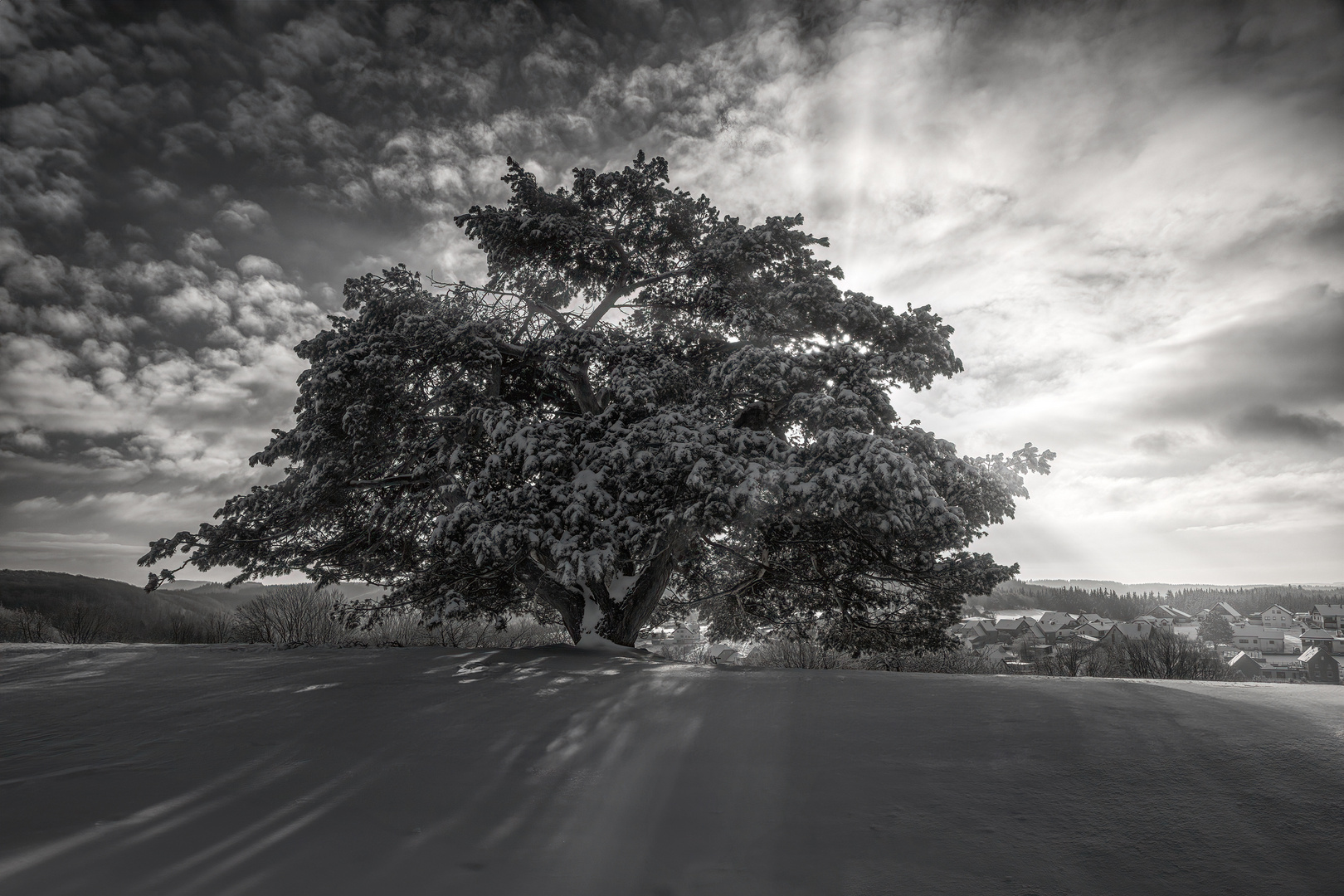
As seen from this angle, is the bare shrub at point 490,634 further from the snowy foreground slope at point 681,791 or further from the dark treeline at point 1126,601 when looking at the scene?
the dark treeline at point 1126,601

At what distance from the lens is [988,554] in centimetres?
955

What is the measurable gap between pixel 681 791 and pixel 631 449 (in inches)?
207

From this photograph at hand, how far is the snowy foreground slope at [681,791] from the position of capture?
2.32 m

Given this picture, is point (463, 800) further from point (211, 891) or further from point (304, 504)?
point (304, 504)

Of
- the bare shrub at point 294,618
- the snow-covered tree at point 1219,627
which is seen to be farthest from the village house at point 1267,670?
the bare shrub at point 294,618

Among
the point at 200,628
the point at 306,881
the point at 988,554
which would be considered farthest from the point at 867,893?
the point at 200,628

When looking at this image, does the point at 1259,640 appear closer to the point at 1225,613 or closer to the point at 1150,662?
the point at 1225,613

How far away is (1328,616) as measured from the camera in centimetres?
7800

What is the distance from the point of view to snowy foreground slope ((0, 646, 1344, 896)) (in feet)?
7.60

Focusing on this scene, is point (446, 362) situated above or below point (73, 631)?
above

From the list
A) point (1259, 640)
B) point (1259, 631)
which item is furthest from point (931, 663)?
point (1259, 631)

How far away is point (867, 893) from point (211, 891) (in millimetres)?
2256

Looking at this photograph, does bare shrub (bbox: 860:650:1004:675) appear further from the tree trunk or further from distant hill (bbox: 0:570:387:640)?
distant hill (bbox: 0:570:387:640)

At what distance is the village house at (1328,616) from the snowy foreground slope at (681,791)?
334 feet
